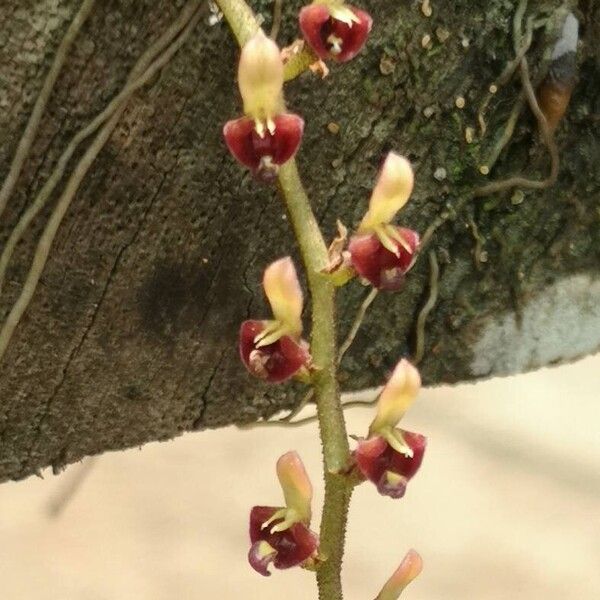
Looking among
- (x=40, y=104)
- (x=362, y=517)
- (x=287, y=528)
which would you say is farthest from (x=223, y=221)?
(x=362, y=517)

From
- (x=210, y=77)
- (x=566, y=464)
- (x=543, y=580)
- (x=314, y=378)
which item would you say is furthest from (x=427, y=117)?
(x=566, y=464)

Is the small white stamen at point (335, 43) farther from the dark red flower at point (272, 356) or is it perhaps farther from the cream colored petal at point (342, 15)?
the dark red flower at point (272, 356)

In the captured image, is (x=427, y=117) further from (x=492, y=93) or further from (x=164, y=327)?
(x=164, y=327)

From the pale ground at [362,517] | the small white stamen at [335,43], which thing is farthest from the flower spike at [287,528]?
the pale ground at [362,517]

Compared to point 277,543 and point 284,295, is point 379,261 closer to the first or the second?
point 284,295

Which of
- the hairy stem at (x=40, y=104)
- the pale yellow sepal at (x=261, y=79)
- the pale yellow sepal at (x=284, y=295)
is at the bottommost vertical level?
the pale yellow sepal at (x=284, y=295)

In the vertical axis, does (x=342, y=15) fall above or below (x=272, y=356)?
above
